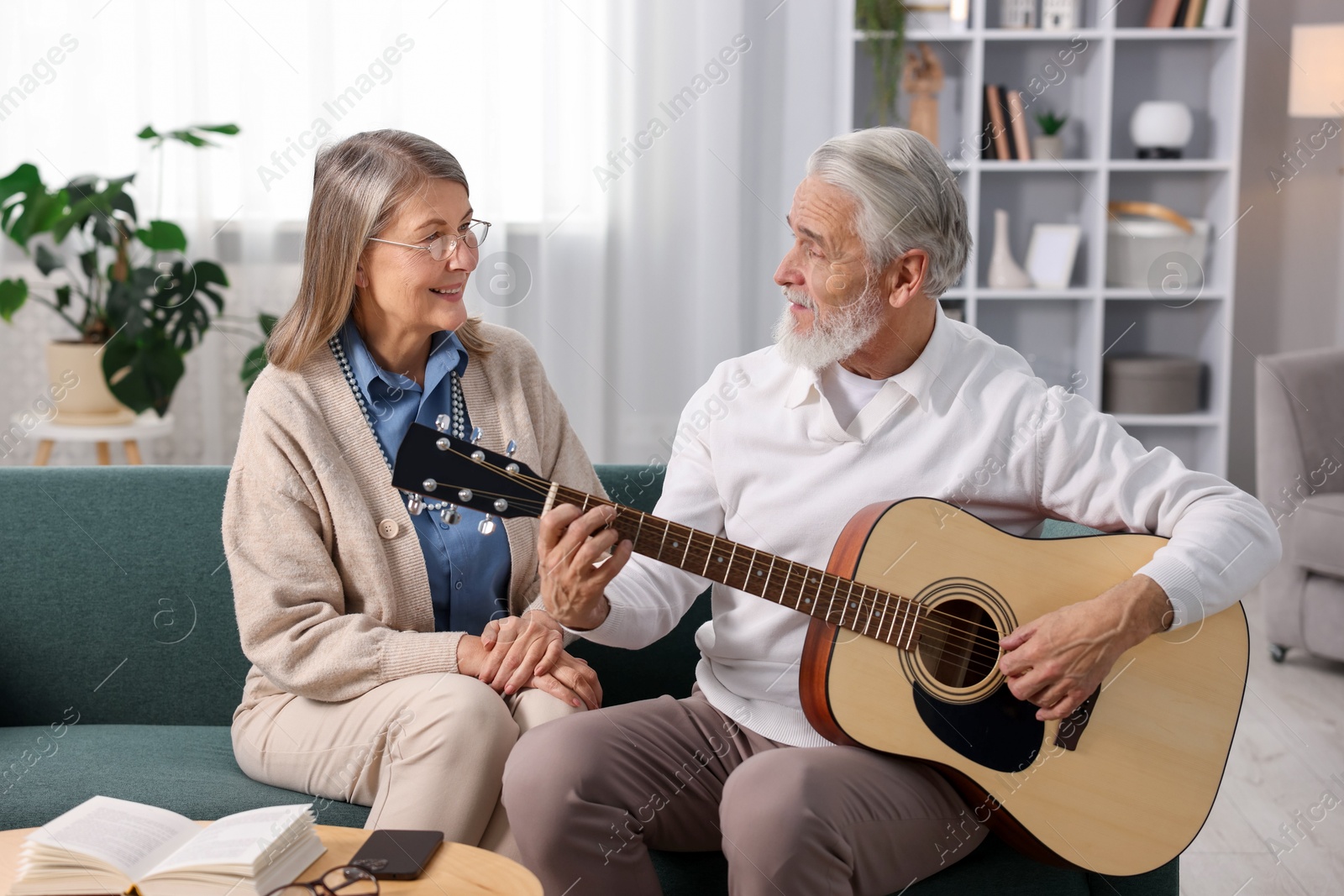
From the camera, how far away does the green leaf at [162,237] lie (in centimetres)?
332

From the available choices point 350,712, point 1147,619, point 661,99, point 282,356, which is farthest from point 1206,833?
point 661,99

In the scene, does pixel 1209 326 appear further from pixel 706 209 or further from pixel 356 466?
pixel 356 466

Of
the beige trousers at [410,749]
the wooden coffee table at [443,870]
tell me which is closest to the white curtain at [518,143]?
the beige trousers at [410,749]

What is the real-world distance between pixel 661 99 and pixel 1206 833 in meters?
2.90

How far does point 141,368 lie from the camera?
11.0ft

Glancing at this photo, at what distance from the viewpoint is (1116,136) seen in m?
4.09

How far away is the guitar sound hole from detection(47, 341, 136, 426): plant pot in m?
2.80

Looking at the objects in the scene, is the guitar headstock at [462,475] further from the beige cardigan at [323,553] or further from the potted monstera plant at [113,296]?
the potted monstera plant at [113,296]

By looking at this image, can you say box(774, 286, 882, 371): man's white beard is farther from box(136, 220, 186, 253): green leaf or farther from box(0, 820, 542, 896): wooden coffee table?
box(136, 220, 186, 253): green leaf

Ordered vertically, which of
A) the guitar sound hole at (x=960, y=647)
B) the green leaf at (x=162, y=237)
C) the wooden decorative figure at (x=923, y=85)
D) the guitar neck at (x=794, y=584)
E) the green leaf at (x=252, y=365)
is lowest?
→ the guitar sound hole at (x=960, y=647)

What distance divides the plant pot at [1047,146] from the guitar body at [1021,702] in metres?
2.77

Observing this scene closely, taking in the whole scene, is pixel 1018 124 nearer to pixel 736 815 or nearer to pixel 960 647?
pixel 960 647

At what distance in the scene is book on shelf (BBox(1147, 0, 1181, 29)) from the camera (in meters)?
3.83

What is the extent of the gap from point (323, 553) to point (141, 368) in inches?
84.3
